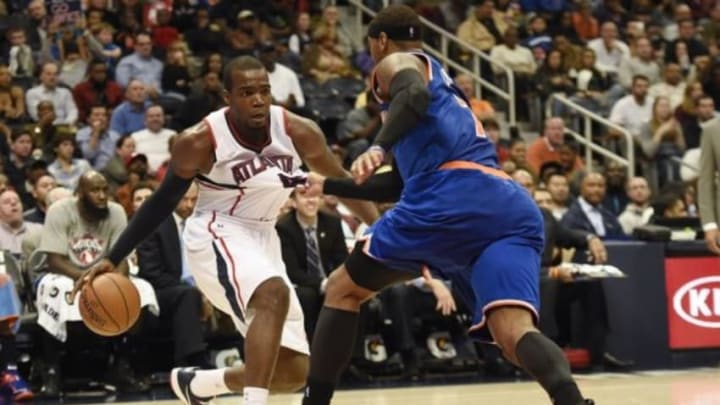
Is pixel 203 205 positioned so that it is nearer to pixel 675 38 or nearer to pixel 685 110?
pixel 685 110

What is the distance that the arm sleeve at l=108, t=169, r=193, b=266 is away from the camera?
268 inches

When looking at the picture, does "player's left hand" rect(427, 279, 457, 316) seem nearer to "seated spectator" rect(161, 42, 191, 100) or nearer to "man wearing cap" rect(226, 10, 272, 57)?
"seated spectator" rect(161, 42, 191, 100)

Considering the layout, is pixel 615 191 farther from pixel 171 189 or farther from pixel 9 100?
pixel 171 189

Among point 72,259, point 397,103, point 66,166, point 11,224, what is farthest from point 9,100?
point 397,103

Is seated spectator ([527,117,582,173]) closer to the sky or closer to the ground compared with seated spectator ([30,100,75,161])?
closer to the ground

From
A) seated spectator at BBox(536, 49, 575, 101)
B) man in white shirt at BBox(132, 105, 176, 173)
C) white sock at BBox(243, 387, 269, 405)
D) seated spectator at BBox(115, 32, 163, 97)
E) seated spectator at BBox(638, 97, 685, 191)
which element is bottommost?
seated spectator at BBox(638, 97, 685, 191)

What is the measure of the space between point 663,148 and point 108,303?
1042cm

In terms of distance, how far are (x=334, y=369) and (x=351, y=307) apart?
290mm

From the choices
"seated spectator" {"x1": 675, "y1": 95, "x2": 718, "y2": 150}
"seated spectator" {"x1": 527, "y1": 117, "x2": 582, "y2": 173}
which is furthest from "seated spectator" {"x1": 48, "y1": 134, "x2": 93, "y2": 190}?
"seated spectator" {"x1": 675, "y1": 95, "x2": 718, "y2": 150}

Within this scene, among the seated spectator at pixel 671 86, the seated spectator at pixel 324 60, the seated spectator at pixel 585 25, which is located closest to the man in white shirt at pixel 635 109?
the seated spectator at pixel 671 86

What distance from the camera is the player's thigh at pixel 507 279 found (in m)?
5.88

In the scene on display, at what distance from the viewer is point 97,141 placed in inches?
547

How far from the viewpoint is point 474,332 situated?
20.0 feet

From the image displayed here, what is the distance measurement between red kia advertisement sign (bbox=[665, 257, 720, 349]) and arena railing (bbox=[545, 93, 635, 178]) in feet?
13.2
